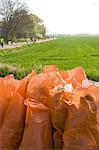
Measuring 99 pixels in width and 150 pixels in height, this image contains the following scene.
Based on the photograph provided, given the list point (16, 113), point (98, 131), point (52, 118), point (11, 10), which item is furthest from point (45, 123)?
point (11, 10)

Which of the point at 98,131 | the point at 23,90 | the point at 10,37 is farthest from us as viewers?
the point at 10,37

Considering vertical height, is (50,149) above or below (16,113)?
below

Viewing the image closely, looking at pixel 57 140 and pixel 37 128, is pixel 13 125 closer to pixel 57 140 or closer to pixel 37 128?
pixel 37 128

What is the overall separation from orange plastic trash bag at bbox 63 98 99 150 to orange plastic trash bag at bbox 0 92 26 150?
33 centimetres

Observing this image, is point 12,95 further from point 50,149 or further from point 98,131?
point 98,131

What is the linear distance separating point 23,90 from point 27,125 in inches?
11.5

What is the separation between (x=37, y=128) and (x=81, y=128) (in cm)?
29

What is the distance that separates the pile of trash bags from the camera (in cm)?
208

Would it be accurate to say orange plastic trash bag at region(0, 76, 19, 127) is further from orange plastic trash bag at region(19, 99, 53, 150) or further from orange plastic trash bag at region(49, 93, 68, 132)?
orange plastic trash bag at region(49, 93, 68, 132)

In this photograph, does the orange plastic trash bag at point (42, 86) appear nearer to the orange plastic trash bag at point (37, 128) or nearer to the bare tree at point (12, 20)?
the orange plastic trash bag at point (37, 128)

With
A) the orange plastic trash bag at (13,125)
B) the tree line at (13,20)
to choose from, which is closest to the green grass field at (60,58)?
the orange plastic trash bag at (13,125)

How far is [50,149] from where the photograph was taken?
2162mm

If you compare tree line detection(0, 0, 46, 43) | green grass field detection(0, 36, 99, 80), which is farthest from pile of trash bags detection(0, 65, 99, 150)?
tree line detection(0, 0, 46, 43)

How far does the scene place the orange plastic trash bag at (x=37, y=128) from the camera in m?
2.18
